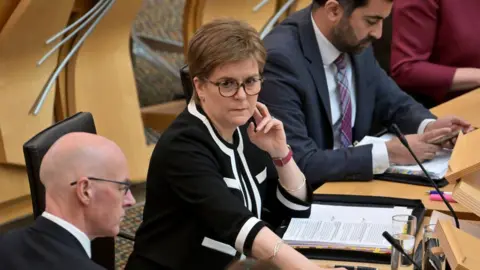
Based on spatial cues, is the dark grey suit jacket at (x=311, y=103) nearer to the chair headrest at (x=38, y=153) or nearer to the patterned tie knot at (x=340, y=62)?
the patterned tie knot at (x=340, y=62)

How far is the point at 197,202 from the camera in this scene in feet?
6.25

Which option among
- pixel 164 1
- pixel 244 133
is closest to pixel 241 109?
pixel 244 133

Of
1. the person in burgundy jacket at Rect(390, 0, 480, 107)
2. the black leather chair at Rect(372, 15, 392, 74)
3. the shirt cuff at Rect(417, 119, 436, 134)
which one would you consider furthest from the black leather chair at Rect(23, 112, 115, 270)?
the black leather chair at Rect(372, 15, 392, 74)

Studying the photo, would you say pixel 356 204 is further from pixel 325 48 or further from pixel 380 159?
pixel 325 48

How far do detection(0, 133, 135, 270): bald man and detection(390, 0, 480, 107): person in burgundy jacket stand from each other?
93.8 inches

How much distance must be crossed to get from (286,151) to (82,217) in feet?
2.77

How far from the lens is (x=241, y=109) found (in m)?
2.00

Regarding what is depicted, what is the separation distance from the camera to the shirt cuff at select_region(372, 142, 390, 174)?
2.44m

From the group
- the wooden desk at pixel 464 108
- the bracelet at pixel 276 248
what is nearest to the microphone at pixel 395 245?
the bracelet at pixel 276 248

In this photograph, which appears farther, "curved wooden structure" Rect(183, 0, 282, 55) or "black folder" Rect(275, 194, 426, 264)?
"curved wooden structure" Rect(183, 0, 282, 55)

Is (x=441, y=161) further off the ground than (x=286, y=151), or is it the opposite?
(x=286, y=151)

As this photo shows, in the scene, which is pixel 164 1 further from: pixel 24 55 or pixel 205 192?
pixel 205 192

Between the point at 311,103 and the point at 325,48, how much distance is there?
0.72ft

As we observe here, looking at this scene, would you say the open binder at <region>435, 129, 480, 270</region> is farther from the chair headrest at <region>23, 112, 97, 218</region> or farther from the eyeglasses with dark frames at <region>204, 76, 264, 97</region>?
the chair headrest at <region>23, 112, 97, 218</region>
